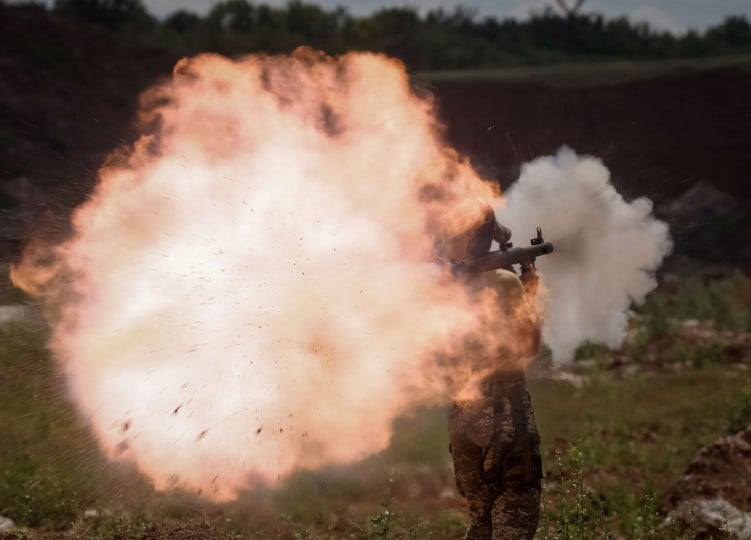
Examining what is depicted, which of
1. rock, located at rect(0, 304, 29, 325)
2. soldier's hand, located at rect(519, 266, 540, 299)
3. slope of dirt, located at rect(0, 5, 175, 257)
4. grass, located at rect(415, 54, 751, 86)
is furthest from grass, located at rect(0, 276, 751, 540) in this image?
grass, located at rect(415, 54, 751, 86)

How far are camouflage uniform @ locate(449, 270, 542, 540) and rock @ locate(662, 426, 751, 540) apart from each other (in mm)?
1858

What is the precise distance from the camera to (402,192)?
5.82 meters

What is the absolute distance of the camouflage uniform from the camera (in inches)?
185

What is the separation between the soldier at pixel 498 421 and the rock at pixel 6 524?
352cm

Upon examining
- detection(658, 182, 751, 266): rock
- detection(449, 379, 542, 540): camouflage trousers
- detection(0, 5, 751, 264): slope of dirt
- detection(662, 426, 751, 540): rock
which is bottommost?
detection(658, 182, 751, 266): rock

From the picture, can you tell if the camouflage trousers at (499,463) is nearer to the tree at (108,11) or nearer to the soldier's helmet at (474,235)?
the soldier's helmet at (474,235)

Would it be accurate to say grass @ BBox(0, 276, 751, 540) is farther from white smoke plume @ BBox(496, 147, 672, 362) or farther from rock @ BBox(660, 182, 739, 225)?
rock @ BBox(660, 182, 739, 225)

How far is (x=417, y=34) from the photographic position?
35125 millimetres

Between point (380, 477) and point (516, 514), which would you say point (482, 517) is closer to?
point (516, 514)

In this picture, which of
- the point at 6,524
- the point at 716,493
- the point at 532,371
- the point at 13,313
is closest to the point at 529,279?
the point at 532,371

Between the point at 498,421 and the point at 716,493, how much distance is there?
3057 millimetres

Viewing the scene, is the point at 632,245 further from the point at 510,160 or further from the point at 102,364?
the point at 510,160

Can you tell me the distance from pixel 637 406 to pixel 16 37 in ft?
80.4

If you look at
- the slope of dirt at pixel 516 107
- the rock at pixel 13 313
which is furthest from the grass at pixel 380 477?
the slope of dirt at pixel 516 107
